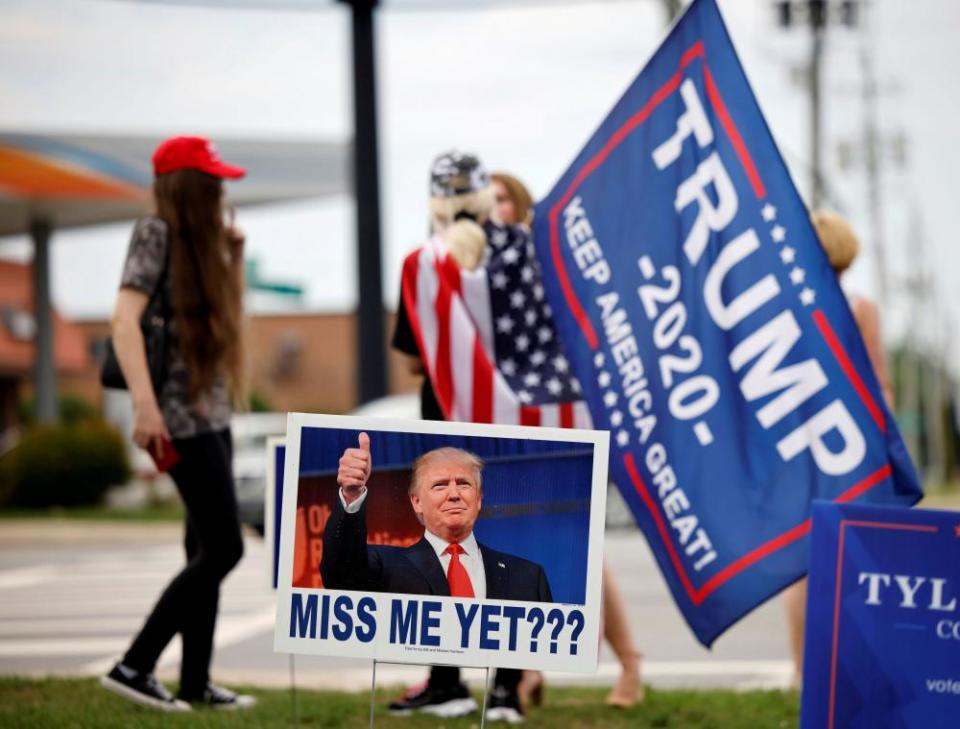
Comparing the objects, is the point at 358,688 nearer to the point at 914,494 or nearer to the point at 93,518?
the point at 914,494

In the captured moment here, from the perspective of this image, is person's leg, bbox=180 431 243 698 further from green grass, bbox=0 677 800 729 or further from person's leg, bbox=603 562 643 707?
person's leg, bbox=603 562 643 707

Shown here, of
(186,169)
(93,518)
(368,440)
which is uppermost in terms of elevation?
(186,169)

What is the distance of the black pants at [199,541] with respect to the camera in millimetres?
4996

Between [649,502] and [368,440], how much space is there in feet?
4.33

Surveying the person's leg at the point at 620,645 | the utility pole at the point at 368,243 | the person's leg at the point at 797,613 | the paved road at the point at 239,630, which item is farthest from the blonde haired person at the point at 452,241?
the utility pole at the point at 368,243

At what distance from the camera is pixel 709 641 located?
459cm

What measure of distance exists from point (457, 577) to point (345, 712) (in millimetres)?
1679

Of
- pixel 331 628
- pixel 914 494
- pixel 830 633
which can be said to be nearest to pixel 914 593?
pixel 830 633

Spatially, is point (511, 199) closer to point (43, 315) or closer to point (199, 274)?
point (199, 274)

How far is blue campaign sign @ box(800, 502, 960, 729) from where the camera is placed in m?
3.73

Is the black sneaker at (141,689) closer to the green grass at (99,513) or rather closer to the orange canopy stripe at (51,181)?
the green grass at (99,513)

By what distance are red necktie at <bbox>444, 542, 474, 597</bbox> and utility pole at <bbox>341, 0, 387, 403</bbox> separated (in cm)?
1569

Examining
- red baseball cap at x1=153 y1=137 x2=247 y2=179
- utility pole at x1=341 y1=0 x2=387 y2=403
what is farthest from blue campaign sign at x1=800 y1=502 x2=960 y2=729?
utility pole at x1=341 y1=0 x2=387 y2=403

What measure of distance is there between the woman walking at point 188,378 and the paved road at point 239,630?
130 cm
